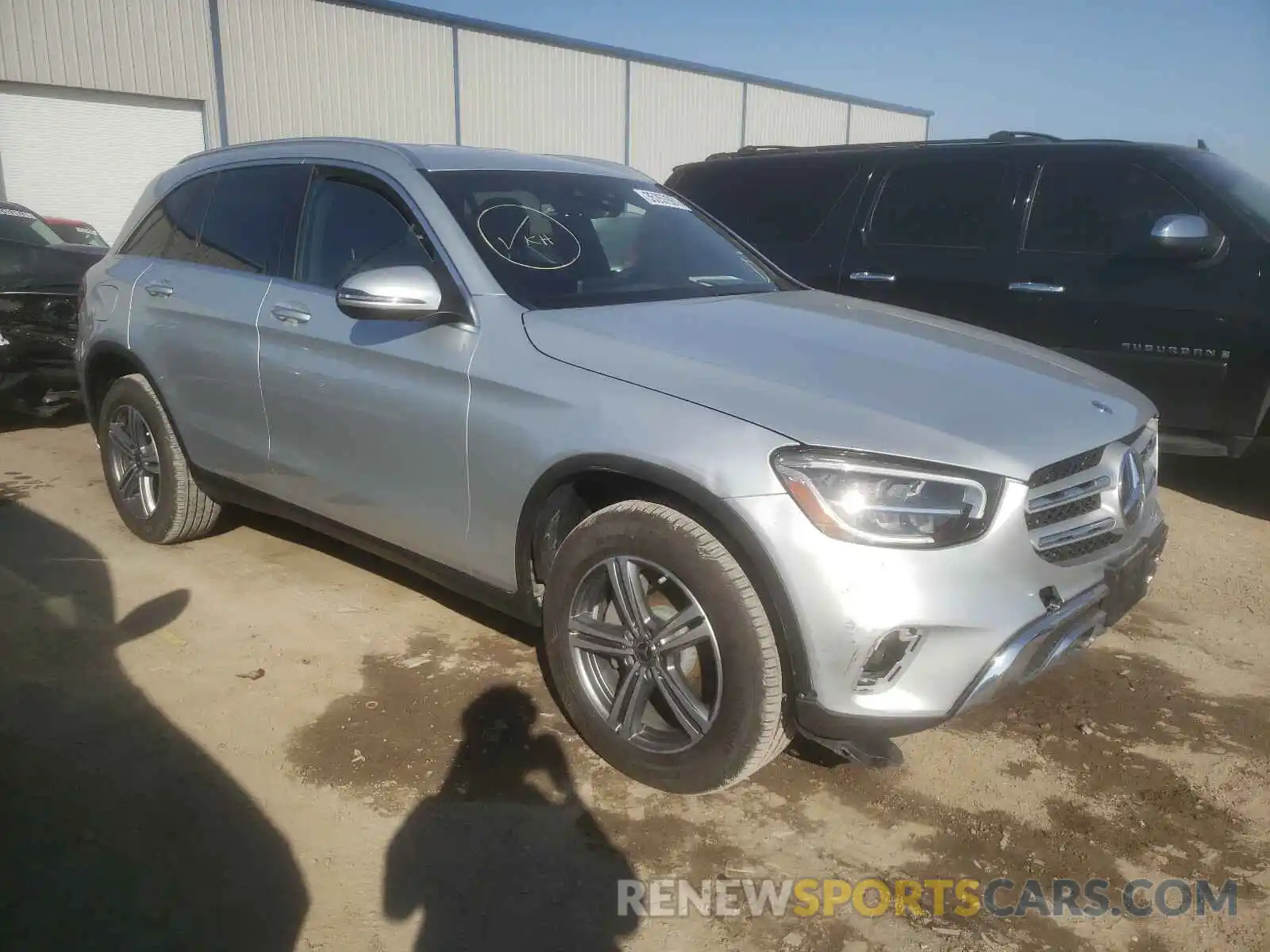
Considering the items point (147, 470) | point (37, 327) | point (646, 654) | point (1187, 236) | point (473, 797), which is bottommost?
point (473, 797)

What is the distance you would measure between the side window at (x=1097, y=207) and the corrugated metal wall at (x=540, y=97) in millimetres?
17703

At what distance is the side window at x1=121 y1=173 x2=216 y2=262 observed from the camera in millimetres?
4328

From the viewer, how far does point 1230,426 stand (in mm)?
4801

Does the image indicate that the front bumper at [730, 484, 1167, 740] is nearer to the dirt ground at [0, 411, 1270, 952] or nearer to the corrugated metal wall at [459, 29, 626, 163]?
the dirt ground at [0, 411, 1270, 952]

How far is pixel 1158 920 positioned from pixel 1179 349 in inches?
133

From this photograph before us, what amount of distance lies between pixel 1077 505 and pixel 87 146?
19.0 meters

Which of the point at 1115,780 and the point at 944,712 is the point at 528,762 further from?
the point at 1115,780

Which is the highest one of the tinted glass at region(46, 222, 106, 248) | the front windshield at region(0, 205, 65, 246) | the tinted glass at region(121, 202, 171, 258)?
the tinted glass at region(121, 202, 171, 258)

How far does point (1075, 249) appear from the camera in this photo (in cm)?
516

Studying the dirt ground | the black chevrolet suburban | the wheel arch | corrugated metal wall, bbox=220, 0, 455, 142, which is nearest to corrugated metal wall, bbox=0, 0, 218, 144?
corrugated metal wall, bbox=220, 0, 455, 142

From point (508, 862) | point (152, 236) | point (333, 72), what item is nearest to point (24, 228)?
point (152, 236)

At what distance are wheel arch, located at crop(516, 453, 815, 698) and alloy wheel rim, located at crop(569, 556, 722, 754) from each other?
0.19 m

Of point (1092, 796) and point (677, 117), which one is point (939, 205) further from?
point (677, 117)

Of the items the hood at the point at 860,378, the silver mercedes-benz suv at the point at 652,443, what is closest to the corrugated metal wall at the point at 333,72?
the silver mercedes-benz suv at the point at 652,443
